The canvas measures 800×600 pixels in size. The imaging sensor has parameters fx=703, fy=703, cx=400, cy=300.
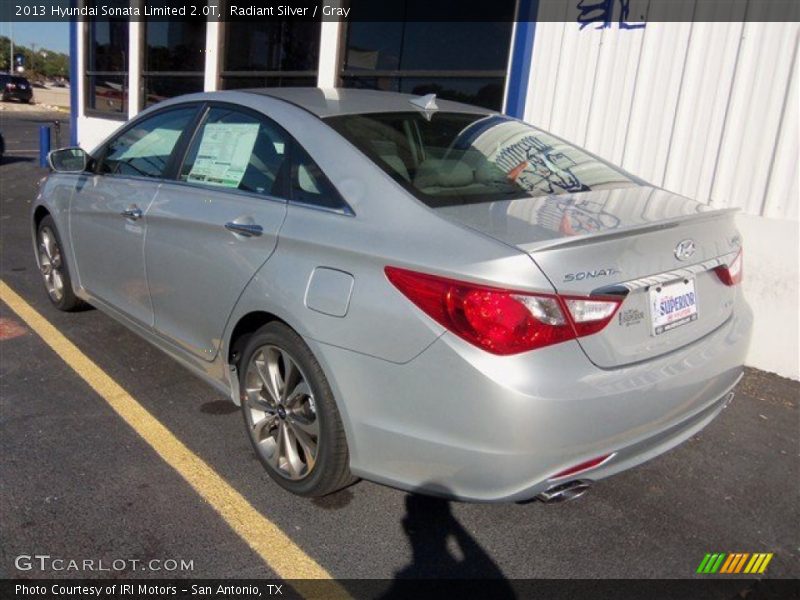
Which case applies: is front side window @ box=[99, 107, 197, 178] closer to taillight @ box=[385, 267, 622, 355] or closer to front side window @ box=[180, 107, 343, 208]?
front side window @ box=[180, 107, 343, 208]

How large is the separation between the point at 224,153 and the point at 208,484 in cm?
153

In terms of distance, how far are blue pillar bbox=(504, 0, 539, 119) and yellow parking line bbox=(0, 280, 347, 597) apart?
413 centimetres

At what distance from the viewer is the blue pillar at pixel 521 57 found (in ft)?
19.8

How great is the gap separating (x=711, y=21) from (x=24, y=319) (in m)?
5.23

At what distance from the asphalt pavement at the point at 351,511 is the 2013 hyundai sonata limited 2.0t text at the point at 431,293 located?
→ 30cm

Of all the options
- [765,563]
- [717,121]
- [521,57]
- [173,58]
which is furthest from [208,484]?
[173,58]

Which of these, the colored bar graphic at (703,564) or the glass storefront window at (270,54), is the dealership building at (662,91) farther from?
the colored bar graphic at (703,564)

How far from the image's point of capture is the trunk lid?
7.29 ft

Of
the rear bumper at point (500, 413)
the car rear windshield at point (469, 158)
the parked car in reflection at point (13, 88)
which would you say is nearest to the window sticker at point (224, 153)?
the car rear windshield at point (469, 158)

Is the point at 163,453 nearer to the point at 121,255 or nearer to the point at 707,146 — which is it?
the point at 121,255

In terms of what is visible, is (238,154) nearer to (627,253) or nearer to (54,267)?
(627,253)

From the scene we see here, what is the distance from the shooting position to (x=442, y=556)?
262 centimetres

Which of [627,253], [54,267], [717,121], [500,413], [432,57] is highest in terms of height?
[432,57]

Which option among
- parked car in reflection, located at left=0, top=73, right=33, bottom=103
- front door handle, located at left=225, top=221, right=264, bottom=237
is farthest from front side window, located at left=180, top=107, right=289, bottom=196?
parked car in reflection, located at left=0, top=73, right=33, bottom=103
